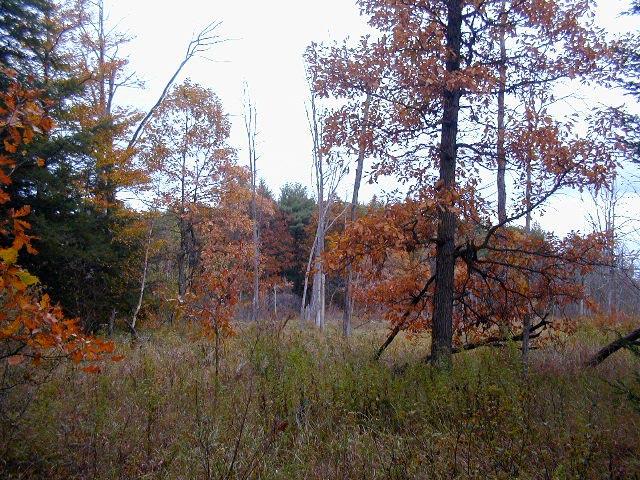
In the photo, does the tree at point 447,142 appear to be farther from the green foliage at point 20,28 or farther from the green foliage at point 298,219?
the green foliage at point 298,219

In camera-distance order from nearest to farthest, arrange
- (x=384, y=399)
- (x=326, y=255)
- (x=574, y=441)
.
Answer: (x=574, y=441) < (x=384, y=399) < (x=326, y=255)

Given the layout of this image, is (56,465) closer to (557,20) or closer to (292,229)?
(557,20)

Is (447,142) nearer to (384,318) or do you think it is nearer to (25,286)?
(384,318)

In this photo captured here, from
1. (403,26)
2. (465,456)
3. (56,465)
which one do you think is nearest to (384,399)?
(465,456)

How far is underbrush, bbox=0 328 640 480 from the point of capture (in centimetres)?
404

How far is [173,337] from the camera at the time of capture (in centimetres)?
1112

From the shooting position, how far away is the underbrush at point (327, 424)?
404cm

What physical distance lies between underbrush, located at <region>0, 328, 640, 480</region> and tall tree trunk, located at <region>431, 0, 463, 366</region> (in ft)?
2.14

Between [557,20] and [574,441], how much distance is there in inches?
227

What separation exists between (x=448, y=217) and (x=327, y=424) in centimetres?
349

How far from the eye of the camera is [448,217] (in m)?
7.36

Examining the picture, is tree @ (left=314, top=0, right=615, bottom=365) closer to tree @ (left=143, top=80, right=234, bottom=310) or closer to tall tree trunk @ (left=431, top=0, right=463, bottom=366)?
tall tree trunk @ (left=431, top=0, right=463, bottom=366)

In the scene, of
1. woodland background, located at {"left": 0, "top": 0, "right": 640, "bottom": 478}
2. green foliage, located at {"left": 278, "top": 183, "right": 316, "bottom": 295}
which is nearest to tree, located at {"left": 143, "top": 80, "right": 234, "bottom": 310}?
woodland background, located at {"left": 0, "top": 0, "right": 640, "bottom": 478}

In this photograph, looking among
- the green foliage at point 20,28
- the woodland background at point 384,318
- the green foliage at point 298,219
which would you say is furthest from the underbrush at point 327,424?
the green foliage at point 298,219
